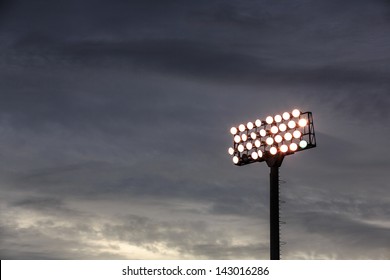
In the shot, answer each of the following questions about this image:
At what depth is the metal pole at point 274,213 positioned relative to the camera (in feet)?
119

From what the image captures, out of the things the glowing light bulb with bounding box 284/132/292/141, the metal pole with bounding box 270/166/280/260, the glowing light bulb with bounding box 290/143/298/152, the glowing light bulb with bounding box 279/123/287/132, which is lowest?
the metal pole with bounding box 270/166/280/260

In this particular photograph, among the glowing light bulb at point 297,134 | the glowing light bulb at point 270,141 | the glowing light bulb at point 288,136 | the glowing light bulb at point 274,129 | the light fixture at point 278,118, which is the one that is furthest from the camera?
the glowing light bulb at point 270,141

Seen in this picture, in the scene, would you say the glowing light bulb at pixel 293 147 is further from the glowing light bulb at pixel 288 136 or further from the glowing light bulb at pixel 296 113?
the glowing light bulb at pixel 296 113

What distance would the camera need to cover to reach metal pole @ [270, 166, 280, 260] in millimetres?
36188

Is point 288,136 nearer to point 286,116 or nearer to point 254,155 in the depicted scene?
point 286,116

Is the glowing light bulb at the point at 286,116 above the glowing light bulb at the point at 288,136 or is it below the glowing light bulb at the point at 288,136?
above

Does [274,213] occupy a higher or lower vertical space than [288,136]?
lower

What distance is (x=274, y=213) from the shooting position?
1457 inches

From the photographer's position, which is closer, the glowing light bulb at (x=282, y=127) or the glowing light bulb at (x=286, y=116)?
the glowing light bulb at (x=286, y=116)

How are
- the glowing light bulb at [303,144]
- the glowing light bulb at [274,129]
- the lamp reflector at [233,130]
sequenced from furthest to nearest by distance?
the lamp reflector at [233,130] < the glowing light bulb at [274,129] < the glowing light bulb at [303,144]

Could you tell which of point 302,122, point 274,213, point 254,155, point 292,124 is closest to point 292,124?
point 292,124

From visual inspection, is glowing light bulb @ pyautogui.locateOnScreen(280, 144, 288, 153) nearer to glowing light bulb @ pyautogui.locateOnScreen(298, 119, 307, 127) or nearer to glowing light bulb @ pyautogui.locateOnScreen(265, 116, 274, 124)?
glowing light bulb @ pyautogui.locateOnScreen(298, 119, 307, 127)
